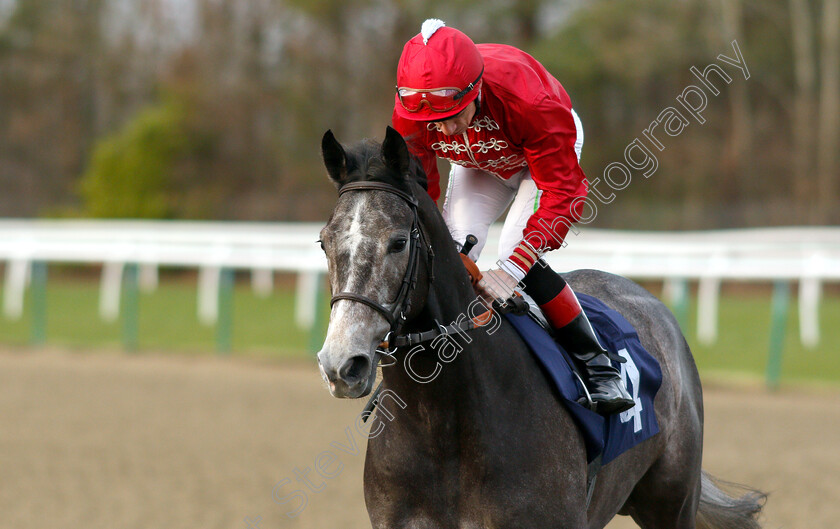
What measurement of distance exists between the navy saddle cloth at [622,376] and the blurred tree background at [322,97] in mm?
17216

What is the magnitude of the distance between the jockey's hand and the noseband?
313 millimetres

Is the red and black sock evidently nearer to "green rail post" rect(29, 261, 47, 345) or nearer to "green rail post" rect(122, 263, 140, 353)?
"green rail post" rect(122, 263, 140, 353)

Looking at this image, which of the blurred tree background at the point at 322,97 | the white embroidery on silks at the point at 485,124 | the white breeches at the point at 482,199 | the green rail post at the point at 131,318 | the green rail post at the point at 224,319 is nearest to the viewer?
the white embroidery on silks at the point at 485,124

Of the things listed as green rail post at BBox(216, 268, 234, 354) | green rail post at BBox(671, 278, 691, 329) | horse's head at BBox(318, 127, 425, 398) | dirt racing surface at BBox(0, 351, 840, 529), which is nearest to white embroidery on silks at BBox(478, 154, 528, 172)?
horse's head at BBox(318, 127, 425, 398)

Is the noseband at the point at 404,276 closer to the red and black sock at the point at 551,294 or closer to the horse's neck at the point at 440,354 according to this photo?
the horse's neck at the point at 440,354

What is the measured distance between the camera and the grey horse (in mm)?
2350

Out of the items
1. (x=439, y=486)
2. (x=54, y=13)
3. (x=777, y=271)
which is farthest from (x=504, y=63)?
(x=54, y=13)

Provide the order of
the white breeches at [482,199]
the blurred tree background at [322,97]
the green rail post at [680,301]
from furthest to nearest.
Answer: the blurred tree background at [322,97]
the green rail post at [680,301]
the white breeches at [482,199]

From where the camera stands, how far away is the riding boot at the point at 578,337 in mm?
3037

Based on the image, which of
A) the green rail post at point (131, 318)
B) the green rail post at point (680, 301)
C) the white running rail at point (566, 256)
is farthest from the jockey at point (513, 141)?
the green rail post at point (131, 318)

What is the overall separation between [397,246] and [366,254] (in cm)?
10

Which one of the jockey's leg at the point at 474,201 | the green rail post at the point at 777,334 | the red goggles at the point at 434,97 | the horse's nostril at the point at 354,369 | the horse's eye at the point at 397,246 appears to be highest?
the red goggles at the point at 434,97

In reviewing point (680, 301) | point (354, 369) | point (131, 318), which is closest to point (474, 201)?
point (354, 369)

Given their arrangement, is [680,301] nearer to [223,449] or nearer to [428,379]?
[223,449]
